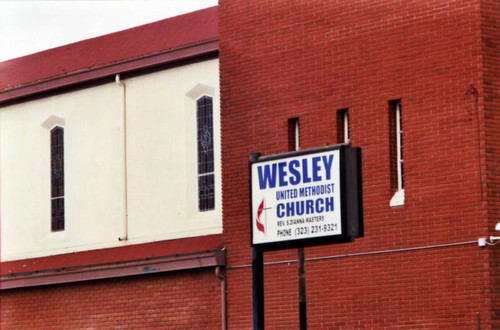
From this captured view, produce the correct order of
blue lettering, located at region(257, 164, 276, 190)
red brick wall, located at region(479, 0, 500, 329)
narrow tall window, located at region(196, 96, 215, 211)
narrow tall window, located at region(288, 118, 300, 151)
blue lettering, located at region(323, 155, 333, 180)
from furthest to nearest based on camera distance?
narrow tall window, located at region(196, 96, 215, 211) → narrow tall window, located at region(288, 118, 300, 151) → red brick wall, located at region(479, 0, 500, 329) → blue lettering, located at region(257, 164, 276, 190) → blue lettering, located at region(323, 155, 333, 180)

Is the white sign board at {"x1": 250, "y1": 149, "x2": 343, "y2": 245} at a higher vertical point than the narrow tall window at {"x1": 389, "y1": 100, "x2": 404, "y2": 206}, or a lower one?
lower

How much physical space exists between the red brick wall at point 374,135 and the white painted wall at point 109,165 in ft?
4.43

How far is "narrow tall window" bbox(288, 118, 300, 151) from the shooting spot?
24672 mm

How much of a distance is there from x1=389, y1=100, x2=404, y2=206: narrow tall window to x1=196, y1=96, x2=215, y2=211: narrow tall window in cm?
473

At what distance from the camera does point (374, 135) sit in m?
23.2

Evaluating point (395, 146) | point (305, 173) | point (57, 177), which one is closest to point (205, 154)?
point (57, 177)

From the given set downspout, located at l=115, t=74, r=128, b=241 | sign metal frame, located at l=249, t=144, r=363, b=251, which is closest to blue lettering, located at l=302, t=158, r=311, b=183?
sign metal frame, located at l=249, t=144, r=363, b=251

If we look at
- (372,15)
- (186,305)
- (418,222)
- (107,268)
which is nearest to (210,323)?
(186,305)

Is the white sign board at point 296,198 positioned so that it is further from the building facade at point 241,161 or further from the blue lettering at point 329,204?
the building facade at point 241,161

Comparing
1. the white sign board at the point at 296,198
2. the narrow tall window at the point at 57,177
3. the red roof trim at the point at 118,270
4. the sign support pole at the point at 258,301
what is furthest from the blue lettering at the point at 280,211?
the narrow tall window at the point at 57,177

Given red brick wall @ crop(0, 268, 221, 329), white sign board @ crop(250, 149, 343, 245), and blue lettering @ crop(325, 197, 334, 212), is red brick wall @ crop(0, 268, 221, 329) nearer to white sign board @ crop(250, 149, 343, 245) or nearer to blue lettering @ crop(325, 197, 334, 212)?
white sign board @ crop(250, 149, 343, 245)

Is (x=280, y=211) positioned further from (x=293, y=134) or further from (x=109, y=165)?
(x=109, y=165)

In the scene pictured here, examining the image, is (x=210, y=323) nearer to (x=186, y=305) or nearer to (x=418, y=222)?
(x=186, y=305)

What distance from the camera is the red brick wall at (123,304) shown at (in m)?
25.7
